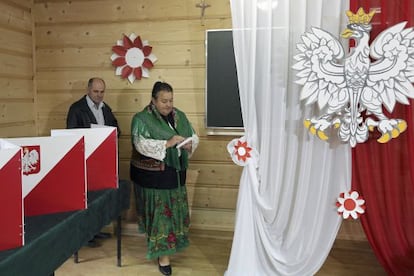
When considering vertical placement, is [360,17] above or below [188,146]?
above

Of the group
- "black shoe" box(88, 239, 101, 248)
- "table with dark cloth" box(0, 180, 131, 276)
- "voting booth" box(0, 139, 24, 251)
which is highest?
"voting booth" box(0, 139, 24, 251)

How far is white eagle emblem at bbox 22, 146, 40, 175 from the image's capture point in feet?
5.25

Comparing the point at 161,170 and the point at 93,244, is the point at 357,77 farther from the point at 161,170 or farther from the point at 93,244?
the point at 93,244

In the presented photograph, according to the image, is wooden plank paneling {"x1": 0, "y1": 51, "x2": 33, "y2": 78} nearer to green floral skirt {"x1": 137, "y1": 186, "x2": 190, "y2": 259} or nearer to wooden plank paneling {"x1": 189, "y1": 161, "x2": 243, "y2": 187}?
green floral skirt {"x1": 137, "y1": 186, "x2": 190, "y2": 259}

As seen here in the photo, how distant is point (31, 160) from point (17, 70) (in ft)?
6.28

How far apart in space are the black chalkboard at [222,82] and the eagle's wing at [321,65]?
111 cm

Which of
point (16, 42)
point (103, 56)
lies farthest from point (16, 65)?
point (103, 56)

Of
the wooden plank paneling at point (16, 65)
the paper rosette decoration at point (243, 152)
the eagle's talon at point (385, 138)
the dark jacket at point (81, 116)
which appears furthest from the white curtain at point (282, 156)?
the wooden plank paneling at point (16, 65)

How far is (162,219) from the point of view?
2.57 meters

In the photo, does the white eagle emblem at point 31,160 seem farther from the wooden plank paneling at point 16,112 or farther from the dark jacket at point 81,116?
the wooden plank paneling at point 16,112

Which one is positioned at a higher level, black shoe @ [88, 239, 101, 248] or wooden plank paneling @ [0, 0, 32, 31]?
wooden plank paneling @ [0, 0, 32, 31]

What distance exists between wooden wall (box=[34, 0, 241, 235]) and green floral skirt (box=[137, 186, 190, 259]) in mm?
689

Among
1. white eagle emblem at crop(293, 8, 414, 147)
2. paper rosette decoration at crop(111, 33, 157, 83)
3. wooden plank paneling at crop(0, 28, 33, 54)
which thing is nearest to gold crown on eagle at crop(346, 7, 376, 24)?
white eagle emblem at crop(293, 8, 414, 147)

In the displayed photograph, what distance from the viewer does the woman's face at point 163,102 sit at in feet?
8.27
